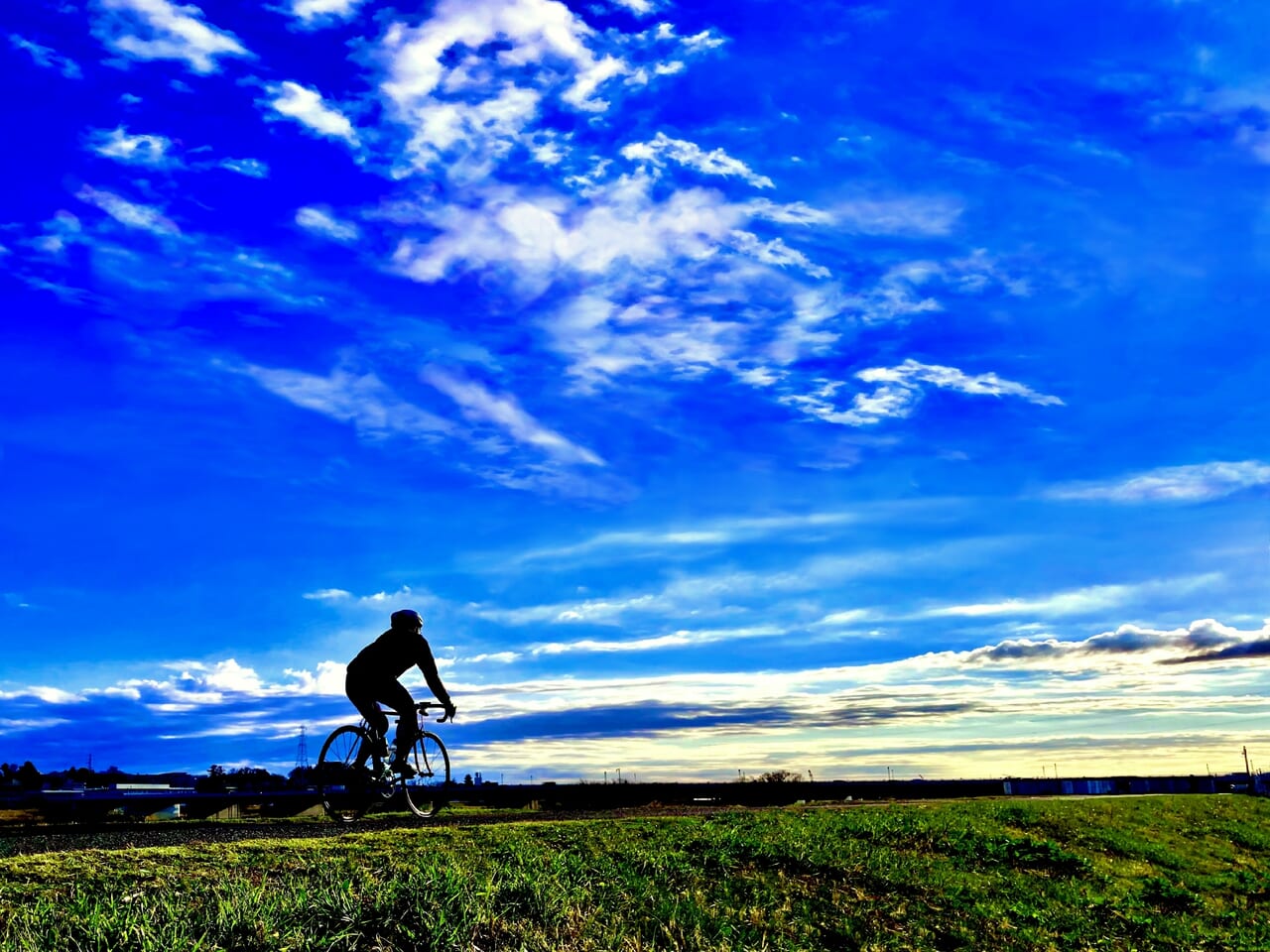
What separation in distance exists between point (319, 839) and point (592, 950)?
7.83 m

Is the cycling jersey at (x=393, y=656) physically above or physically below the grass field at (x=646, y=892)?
above

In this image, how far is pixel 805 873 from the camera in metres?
15.1

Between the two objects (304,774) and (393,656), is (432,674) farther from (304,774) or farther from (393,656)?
(304,774)

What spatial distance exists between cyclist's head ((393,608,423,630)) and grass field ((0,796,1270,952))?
329cm

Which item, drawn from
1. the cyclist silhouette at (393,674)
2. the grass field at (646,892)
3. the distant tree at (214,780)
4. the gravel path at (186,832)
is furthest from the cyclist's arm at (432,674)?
the distant tree at (214,780)

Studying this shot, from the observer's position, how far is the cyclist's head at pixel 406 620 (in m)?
15.0

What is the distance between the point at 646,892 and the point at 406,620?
523 centimetres

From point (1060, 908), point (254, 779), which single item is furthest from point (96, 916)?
point (254, 779)

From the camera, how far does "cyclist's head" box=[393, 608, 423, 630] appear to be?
49.4ft

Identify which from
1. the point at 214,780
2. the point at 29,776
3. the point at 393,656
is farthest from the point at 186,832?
the point at 29,776

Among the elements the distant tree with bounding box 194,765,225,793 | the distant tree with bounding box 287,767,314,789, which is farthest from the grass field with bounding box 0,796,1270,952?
the distant tree with bounding box 194,765,225,793

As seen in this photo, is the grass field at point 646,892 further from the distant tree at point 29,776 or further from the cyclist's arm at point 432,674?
the distant tree at point 29,776

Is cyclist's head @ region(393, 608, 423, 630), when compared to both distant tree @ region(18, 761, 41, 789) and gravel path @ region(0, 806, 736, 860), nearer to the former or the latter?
gravel path @ region(0, 806, 736, 860)

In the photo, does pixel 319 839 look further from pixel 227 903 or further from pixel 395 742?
pixel 227 903
